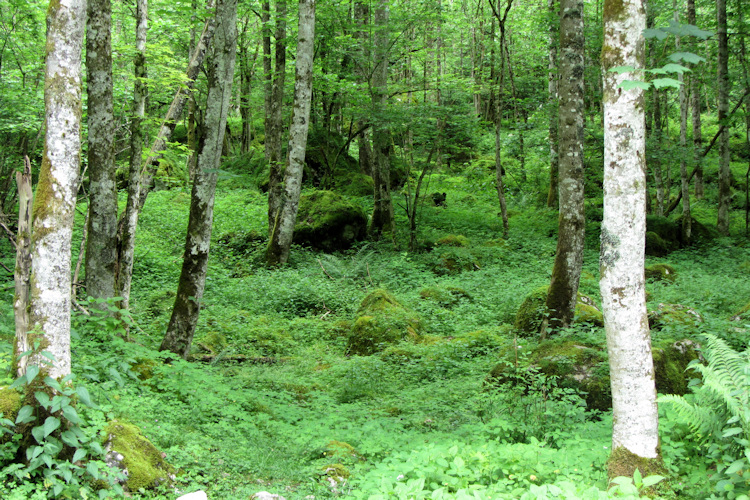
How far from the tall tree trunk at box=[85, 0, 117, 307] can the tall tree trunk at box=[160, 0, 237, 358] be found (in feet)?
3.80

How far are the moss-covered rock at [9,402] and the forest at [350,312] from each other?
23mm

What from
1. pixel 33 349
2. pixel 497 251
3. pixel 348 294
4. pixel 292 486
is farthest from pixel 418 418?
pixel 497 251

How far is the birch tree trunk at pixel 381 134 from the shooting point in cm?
1480

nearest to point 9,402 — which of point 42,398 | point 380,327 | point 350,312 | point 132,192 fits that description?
point 42,398

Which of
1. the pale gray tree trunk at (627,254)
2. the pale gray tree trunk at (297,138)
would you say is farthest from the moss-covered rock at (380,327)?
the pale gray tree trunk at (627,254)

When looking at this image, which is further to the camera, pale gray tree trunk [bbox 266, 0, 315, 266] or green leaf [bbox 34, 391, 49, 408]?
pale gray tree trunk [bbox 266, 0, 315, 266]

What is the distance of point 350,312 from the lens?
35.8 feet

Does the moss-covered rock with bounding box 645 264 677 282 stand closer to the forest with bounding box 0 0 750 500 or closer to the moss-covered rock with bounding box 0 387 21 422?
the forest with bounding box 0 0 750 500

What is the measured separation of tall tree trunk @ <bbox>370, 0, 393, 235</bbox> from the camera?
583 inches

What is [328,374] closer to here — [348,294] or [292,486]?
[292,486]

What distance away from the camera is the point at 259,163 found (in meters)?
23.8

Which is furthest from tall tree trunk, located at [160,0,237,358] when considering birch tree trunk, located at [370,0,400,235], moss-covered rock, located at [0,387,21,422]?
birch tree trunk, located at [370,0,400,235]

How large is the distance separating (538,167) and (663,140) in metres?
6.36

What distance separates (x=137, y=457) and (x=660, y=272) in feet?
40.4
